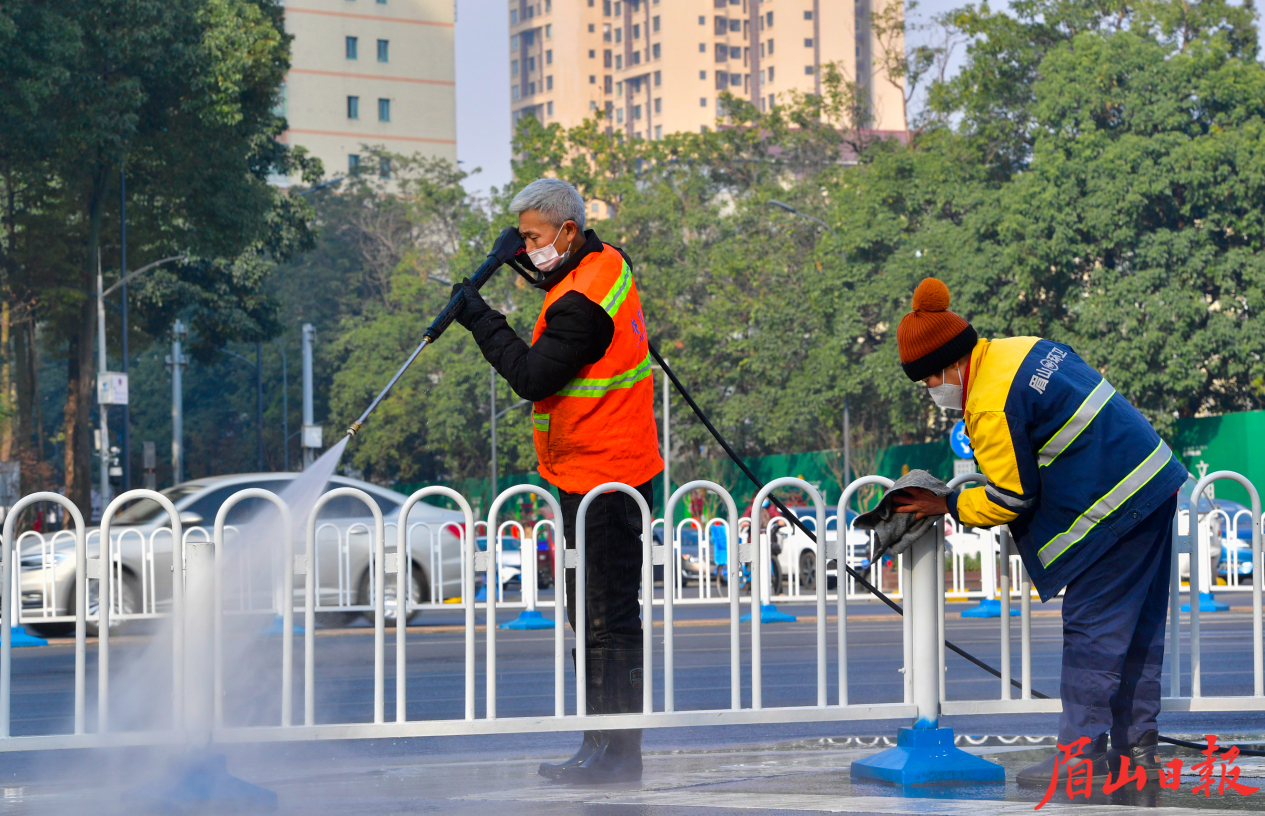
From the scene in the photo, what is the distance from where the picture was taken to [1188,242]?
30250mm

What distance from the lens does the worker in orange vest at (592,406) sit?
202 inches

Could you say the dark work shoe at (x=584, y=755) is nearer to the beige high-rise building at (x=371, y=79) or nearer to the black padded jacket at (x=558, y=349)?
the black padded jacket at (x=558, y=349)

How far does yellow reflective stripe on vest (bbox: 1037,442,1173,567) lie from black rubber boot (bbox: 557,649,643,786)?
156cm

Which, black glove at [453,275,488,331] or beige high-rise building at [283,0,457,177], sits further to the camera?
beige high-rise building at [283,0,457,177]

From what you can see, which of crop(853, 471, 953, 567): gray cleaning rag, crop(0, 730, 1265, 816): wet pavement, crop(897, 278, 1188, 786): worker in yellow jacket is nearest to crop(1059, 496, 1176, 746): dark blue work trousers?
crop(897, 278, 1188, 786): worker in yellow jacket

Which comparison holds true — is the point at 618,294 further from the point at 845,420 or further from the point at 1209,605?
the point at 845,420

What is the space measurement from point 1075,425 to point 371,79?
8842 cm

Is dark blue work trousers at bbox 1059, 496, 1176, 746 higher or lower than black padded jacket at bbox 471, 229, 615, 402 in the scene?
lower

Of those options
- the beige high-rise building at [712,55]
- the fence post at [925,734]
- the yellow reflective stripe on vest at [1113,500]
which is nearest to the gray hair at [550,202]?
the fence post at [925,734]

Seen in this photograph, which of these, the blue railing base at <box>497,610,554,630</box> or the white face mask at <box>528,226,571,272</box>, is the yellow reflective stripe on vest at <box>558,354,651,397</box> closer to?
the white face mask at <box>528,226,571,272</box>

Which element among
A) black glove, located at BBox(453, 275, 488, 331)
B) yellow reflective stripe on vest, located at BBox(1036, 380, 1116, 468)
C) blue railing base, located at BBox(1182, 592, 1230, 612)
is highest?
black glove, located at BBox(453, 275, 488, 331)

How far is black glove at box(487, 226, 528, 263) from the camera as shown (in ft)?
17.1

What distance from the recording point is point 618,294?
5215 millimetres

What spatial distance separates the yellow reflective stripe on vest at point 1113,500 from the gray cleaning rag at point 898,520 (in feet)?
1.54
